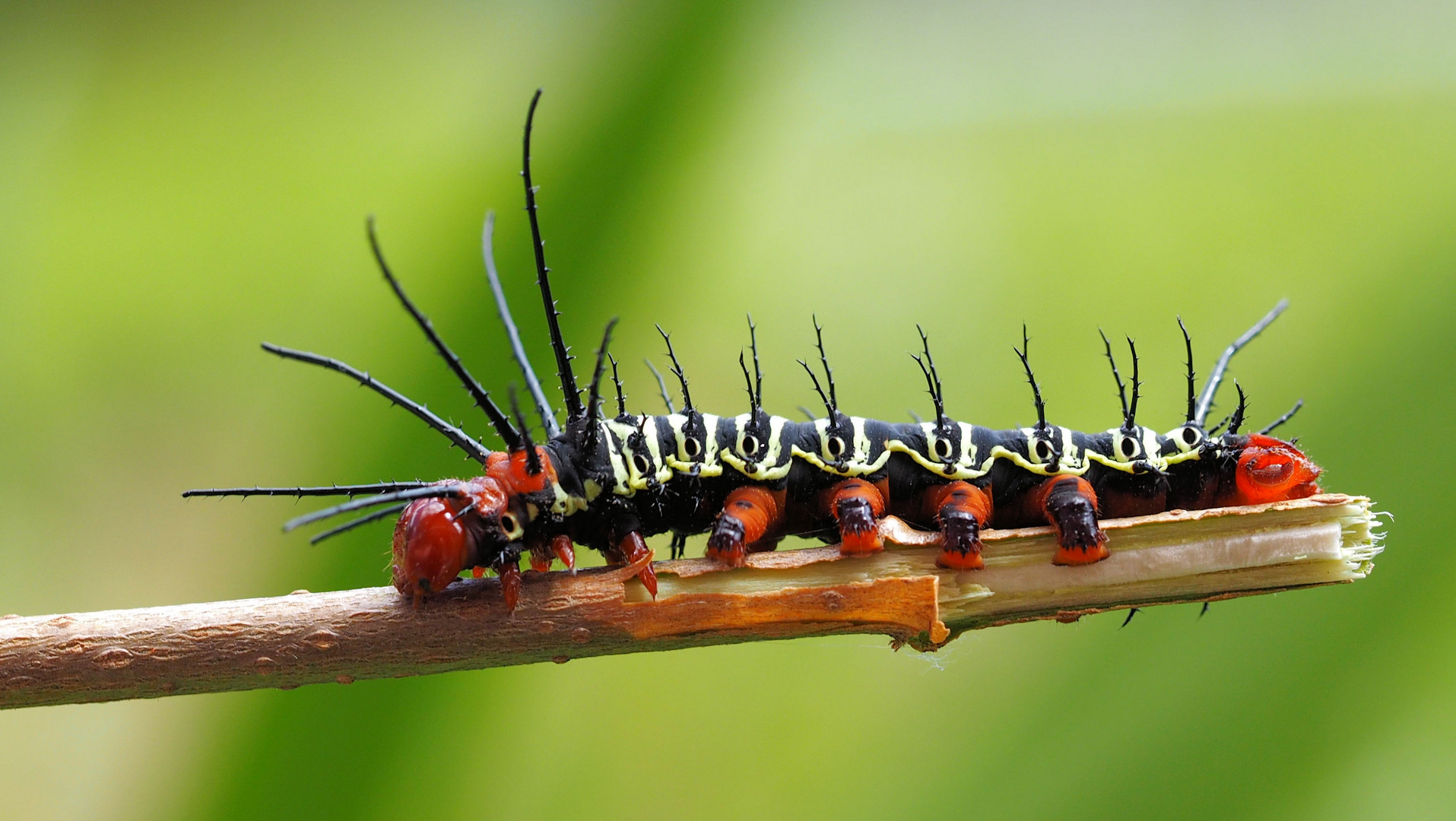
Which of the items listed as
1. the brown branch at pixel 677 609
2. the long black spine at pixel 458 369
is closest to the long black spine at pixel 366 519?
the brown branch at pixel 677 609

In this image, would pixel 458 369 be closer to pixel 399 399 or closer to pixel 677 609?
pixel 399 399

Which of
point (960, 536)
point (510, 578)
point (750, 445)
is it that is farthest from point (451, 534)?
point (960, 536)

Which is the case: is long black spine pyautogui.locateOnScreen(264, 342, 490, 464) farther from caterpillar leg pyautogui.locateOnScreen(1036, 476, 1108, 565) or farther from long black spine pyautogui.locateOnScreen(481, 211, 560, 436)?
caterpillar leg pyautogui.locateOnScreen(1036, 476, 1108, 565)

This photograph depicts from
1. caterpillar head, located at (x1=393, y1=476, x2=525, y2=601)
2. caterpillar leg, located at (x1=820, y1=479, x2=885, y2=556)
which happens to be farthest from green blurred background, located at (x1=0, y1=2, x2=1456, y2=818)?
caterpillar leg, located at (x1=820, y1=479, x2=885, y2=556)

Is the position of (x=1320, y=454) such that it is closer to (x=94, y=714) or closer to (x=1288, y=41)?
(x=1288, y=41)

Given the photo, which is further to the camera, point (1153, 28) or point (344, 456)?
point (1153, 28)

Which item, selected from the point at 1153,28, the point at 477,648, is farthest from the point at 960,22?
the point at 477,648

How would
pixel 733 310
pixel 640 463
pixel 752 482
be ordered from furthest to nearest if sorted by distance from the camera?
pixel 733 310 < pixel 752 482 < pixel 640 463
